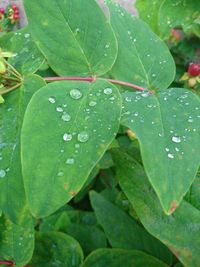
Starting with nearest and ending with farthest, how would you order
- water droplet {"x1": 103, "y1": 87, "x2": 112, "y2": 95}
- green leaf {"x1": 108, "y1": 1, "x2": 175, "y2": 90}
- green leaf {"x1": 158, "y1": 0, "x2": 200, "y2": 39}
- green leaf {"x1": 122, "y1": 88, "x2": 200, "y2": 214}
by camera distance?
green leaf {"x1": 122, "y1": 88, "x2": 200, "y2": 214} < water droplet {"x1": 103, "y1": 87, "x2": 112, "y2": 95} < green leaf {"x1": 108, "y1": 1, "x2": 175, "y2": 90} < green leaf {"x1": 158, "y1": 0, "x2": 200, "y2": 39}

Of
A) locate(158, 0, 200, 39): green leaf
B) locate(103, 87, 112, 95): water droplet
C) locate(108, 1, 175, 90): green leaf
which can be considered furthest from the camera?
locate(158, 0, 200, 39): green leaf

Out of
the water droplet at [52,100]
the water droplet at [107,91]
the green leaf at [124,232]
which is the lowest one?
the green leaf at [124,232]

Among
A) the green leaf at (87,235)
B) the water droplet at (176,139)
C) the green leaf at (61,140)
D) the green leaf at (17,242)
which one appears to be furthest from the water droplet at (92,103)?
the green leaf at (87,235)

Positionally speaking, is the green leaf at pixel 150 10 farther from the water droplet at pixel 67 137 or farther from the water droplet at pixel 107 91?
the water droplet at pixel 67 137

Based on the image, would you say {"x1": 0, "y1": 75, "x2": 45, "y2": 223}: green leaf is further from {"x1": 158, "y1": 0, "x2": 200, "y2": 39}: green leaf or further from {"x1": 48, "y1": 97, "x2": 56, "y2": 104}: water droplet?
{"x1": 158, "y1": 0, "x2": 200, "y2": 39}: green leaf

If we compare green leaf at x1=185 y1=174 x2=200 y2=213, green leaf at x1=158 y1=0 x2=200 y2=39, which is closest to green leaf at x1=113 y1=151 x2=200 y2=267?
green leaf at x1=185 y1=174 x2=200 y2=213

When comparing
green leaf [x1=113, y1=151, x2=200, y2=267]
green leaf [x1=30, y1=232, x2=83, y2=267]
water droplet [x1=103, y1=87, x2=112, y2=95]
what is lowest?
green leaf [x1=30, y1=232, x2=83, y2=267]
